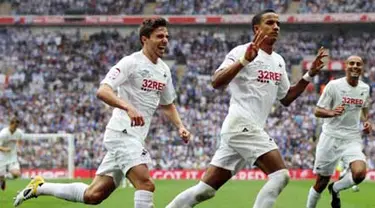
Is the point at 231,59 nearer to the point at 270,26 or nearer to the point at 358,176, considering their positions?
the point at 270,26

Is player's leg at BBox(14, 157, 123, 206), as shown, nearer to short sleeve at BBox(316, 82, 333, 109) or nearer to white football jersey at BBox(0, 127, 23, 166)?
short sleeve at BBox(316, 82, 333, 109)

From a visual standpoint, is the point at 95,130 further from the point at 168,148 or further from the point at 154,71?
the point at 154,71

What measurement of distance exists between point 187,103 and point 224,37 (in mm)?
8496

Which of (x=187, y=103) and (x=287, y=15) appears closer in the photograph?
(x=187, y=103)

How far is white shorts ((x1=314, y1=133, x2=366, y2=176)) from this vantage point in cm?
1353

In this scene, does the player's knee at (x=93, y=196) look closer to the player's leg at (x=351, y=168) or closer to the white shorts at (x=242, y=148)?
the white shorts at (x=242, y=148)

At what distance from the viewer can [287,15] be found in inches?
1873

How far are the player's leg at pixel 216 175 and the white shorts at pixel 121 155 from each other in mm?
769

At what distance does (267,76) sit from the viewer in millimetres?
9992

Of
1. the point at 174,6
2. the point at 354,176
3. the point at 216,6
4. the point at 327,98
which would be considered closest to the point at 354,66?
the point at 327,98

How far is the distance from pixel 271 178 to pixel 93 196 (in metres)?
2.04

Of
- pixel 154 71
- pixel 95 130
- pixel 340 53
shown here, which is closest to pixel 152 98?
pixel 154 71

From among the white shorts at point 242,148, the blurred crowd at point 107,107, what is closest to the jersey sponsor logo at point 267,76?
the white shorts at point 242,148

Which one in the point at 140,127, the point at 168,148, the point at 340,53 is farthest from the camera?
the point at 340,53
